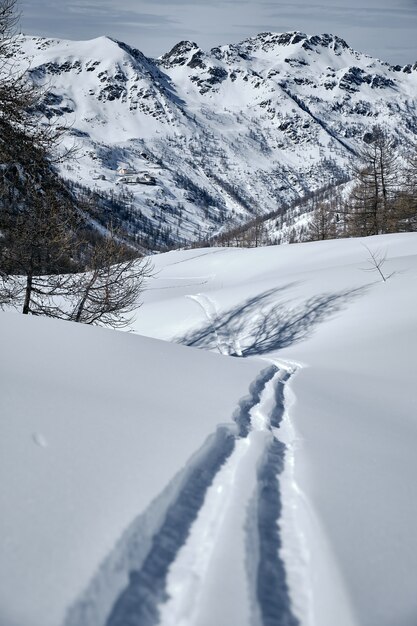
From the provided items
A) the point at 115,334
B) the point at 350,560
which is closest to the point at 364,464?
the point at 350,560

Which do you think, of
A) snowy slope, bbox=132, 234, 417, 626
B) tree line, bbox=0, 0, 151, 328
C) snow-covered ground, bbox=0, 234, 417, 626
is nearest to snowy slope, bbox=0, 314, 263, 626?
snow-covered ground, bbox=0, 234, 417, 626

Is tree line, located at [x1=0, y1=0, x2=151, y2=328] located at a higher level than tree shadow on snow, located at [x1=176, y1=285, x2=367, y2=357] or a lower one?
higher

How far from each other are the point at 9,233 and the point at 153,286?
17468 mm

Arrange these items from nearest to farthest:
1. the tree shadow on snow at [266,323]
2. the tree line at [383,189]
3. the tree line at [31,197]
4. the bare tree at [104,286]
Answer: the tree line at [31,197]
the bare tree at [104,286]
the tree shadow on snow at [266,323]
the tree line at [383,189]

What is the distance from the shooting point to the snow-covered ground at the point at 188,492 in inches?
66.5

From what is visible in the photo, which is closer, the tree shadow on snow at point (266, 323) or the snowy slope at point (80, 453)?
the snowy slope at point (80, 453)

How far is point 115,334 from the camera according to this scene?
579 centimetres

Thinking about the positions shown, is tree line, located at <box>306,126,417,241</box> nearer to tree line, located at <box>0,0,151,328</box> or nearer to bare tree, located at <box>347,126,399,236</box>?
bare tree, located at <box>347,126,399,236</box>

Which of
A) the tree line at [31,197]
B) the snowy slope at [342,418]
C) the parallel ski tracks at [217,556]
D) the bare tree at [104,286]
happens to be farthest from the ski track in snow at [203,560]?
the bare tree at [104,286]

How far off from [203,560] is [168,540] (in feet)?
0.68

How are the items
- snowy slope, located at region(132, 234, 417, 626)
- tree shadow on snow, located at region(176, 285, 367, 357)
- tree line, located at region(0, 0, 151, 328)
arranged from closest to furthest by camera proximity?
snowy slope, located at region(132, 234, 417, 626)
tree line, located at region(0, 0, 151, 328)
tree shadow on snow, located at region(176, 285, 367, 357)

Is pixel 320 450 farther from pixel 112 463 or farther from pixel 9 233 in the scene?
pixel 9 233

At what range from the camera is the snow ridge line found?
5.30ft

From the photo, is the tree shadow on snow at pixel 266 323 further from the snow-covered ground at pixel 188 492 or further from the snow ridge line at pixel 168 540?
the snow ridge line at pixel 168 540
